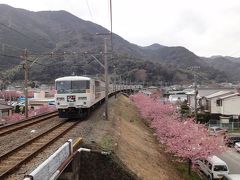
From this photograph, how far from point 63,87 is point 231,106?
32.1 m

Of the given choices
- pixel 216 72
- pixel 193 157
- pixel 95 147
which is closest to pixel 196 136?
pixel 193 157

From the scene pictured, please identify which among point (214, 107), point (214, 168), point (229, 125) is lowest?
point (214, 168)

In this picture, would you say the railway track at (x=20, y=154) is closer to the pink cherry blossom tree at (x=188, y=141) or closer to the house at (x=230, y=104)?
the pink cherry blossom tree at (x=188, y=141)

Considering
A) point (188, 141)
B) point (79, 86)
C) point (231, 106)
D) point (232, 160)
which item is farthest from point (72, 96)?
point (231, 106)

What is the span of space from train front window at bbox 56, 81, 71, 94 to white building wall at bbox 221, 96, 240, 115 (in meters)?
31.4

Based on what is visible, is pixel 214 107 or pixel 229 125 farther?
pixel 214 107

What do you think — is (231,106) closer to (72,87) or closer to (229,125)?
(229,125)

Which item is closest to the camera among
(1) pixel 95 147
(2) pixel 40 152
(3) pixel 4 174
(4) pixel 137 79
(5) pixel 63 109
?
(3) pixel 4 174

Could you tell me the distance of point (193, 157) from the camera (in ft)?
74.2

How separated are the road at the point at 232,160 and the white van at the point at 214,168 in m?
2.26

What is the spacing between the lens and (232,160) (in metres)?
29.2

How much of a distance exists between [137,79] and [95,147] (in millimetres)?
99635

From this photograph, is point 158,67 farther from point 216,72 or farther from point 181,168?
point 181,168

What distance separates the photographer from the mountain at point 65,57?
6506 centimetres
